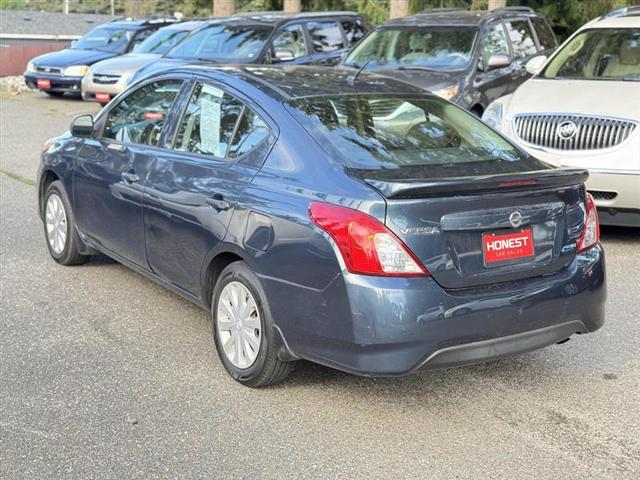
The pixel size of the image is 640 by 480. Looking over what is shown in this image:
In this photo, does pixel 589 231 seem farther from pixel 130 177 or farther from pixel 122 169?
pixel 122 169

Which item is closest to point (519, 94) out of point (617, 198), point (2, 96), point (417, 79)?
point (617, 198)

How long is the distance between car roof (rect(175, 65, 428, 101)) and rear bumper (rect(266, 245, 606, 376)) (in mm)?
1236

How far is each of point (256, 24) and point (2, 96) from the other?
9.93 metres

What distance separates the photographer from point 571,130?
7.70 metres

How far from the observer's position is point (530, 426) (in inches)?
168

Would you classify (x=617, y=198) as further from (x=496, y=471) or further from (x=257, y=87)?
(x=496, y=471)

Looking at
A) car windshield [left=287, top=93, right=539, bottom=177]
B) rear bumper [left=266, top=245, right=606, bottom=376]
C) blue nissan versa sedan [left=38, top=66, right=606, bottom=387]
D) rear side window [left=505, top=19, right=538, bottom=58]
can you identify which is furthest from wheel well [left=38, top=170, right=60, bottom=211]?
rear side window [left=505, top=19, right=538, bottom=58]

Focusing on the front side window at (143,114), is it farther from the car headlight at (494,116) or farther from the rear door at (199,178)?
the car headlight at (494,116)

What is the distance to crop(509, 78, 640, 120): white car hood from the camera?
7691 millimetres

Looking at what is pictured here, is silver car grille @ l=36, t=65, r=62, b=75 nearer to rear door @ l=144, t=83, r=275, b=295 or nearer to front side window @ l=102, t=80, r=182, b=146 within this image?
front side window @ l=102, t=80, r=182, b=146

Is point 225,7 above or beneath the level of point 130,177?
above

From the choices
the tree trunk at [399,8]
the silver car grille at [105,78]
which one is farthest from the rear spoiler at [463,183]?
the tree trunk at [399,8]

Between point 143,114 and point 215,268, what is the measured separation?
1560 millimetres

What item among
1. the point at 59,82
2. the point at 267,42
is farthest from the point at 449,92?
the point at 59,82
